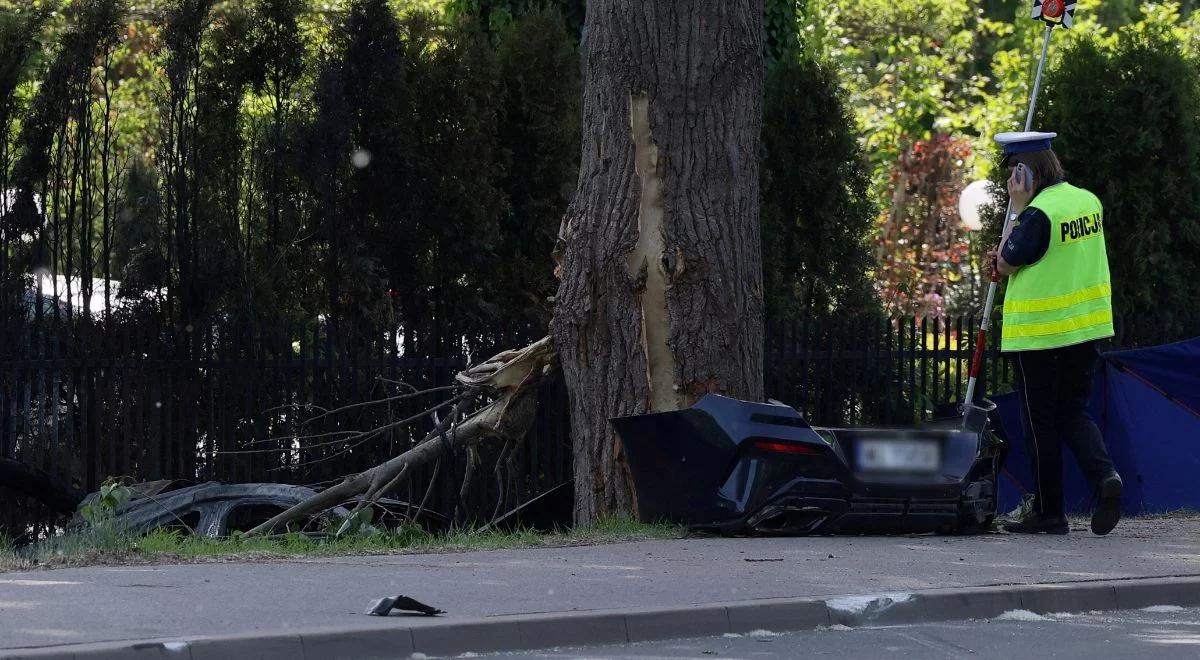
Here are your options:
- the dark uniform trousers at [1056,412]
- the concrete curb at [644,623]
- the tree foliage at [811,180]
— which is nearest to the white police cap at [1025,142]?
the dark uniform trousers at [1056,412]

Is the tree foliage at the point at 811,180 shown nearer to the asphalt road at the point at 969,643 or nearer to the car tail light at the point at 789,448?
the car tail light at the point at 789,448

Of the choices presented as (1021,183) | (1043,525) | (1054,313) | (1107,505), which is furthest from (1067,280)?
(1043,525)

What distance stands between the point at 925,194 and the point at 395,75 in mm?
19345

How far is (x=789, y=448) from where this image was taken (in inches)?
339

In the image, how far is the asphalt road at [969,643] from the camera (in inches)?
235

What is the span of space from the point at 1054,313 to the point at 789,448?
1.65m

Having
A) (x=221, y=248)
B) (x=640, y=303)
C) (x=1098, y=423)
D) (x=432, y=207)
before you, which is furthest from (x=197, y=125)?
(x=1098, y=423)

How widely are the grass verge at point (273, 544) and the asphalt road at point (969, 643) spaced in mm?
2381

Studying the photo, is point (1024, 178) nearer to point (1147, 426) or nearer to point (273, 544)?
point (1147, 426)

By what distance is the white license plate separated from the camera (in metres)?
8.91

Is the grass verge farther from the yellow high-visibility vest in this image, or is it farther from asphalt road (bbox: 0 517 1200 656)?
the yellow high-visibility vest

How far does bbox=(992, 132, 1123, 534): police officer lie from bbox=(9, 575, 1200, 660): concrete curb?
5.44 ft

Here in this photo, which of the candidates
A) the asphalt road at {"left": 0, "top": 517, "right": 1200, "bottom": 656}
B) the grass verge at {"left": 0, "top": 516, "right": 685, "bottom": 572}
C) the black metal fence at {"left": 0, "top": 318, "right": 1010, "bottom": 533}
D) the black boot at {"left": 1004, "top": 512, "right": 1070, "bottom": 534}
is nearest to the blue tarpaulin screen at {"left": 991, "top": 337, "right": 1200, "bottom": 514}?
the black boot at {"left": 1004, "top": 512, "right": 1070, "bottom": 534}

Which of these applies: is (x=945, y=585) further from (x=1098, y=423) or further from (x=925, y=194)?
(x=925, y=194)
